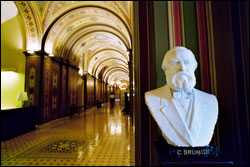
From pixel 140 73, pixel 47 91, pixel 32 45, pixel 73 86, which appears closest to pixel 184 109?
pixel 140 73

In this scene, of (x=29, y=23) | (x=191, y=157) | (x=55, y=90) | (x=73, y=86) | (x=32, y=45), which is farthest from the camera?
(x=73, y=86)

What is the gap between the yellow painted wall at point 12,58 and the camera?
6.55m

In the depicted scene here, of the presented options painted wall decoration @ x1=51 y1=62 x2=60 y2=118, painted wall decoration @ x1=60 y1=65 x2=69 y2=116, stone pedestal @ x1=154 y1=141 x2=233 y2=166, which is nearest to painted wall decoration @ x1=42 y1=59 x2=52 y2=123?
painted wall decoration @ x1=51 y1=62 x2=60 y2=118

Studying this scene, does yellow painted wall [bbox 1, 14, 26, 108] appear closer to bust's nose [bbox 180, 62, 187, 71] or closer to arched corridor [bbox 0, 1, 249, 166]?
arched corridor [bbox 0, 1, 249, 166]

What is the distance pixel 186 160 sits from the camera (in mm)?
1270

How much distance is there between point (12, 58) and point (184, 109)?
26.7ft

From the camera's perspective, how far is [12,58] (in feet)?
22.2

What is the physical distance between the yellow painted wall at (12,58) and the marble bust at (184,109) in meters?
7.62

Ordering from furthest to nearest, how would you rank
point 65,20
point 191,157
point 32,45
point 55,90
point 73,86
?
point 73,86, point 55,90, point 65,20, point 32,45, point 191,157

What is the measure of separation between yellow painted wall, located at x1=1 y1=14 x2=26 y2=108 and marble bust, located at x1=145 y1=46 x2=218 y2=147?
7.62 meters

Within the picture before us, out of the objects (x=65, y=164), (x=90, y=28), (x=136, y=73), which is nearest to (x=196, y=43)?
(x=136, y=73)

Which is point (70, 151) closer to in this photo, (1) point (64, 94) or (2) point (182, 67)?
(2) point (182, 67)

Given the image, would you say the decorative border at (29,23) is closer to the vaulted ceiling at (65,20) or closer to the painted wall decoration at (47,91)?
the vaulted ceiling at (65,20)

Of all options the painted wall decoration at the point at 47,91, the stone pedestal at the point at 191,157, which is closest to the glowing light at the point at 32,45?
the painted wall decoration at the point at 47,91
